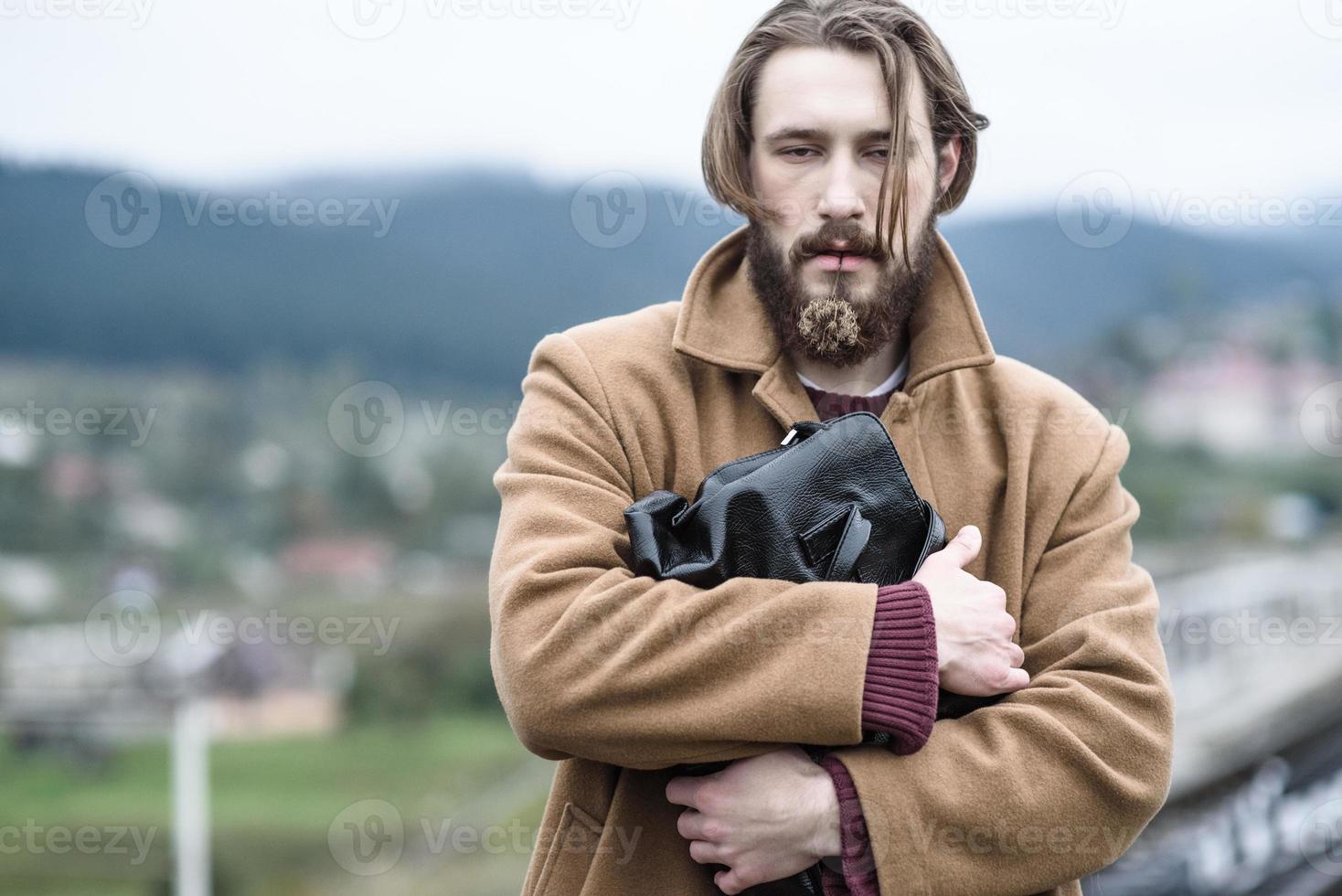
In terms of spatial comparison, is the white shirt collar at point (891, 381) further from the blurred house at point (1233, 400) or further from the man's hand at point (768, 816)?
the blurred house at point (1233, 400)

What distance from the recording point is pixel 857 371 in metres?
2.03

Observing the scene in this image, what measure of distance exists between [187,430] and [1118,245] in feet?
14.8

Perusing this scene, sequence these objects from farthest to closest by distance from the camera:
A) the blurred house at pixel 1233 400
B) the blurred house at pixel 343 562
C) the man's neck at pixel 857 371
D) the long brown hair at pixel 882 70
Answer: the blurred house at pixel 343 562
the blurred house at pixel 1233 400
the man's neck at pixel 857 371
the long brown hair at pixel 882 70

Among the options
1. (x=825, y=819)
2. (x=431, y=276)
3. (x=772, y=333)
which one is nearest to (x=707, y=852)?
(x=825, y=819)

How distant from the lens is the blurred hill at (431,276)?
516 centimetres

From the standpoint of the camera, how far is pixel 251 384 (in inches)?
219

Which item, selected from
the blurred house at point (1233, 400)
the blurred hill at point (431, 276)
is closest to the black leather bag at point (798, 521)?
the blurred hill at point (431, 276)

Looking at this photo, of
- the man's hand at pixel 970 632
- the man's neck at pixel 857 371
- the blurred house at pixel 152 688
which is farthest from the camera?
the blurred house at pixel 152 688

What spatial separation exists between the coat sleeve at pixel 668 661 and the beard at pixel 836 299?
48cm

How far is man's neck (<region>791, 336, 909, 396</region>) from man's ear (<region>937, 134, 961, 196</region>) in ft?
1.01

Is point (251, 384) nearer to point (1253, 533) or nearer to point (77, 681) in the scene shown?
point (77, 681)

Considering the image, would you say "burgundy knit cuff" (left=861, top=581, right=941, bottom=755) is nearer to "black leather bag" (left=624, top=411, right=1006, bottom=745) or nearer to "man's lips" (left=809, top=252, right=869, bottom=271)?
"black leather bag" (left=624, top=411, right=1006, bottom=745)

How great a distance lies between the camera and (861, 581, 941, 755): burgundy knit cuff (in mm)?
1539

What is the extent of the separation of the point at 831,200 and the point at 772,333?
9.8 inches
